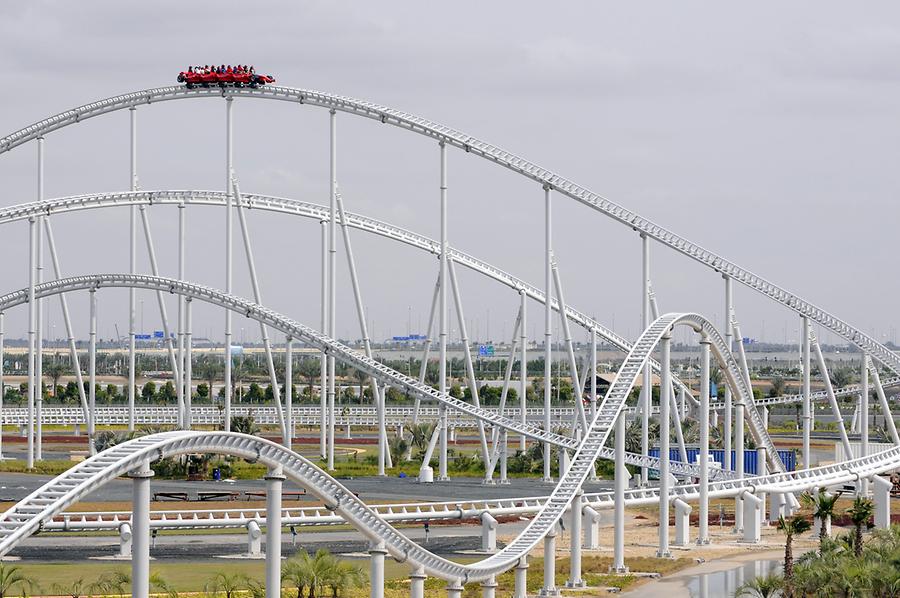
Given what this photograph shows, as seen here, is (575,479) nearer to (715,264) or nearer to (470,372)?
(715,264)

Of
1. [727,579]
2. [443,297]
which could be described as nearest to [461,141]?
[443,297]

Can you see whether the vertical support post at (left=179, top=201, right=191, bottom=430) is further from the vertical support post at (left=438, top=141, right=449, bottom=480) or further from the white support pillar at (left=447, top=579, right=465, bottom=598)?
the white support pillar at (left=447, top=579, right=465, bottom=598)

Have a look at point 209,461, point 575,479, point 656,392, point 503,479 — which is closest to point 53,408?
point 209,461

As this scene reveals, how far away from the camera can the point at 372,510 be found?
102 feet

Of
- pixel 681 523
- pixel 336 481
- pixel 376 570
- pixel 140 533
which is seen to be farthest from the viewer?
pixel 681 523

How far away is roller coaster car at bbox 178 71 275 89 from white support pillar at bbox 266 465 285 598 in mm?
27078

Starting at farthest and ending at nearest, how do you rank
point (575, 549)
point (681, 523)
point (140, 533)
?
point (681, 523), point (575, 549), point (140, 533)

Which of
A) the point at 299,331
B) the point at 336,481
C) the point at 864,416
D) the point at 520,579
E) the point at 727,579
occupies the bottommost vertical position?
the point at 727,579

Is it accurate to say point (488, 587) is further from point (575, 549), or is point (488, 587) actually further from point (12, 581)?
point (12, 581)

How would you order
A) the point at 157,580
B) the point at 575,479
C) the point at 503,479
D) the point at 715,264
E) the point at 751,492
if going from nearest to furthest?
the point at 157,580 < the point at 575,479 < the point at 751,492 < the point at 715,264 < the point at 503,479

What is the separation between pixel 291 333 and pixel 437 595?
16.8 metres

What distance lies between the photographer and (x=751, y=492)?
47156mm

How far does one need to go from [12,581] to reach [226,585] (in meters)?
3.81

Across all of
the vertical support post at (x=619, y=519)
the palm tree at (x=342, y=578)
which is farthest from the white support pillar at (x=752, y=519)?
the palm tree at (x=342, y=578)
